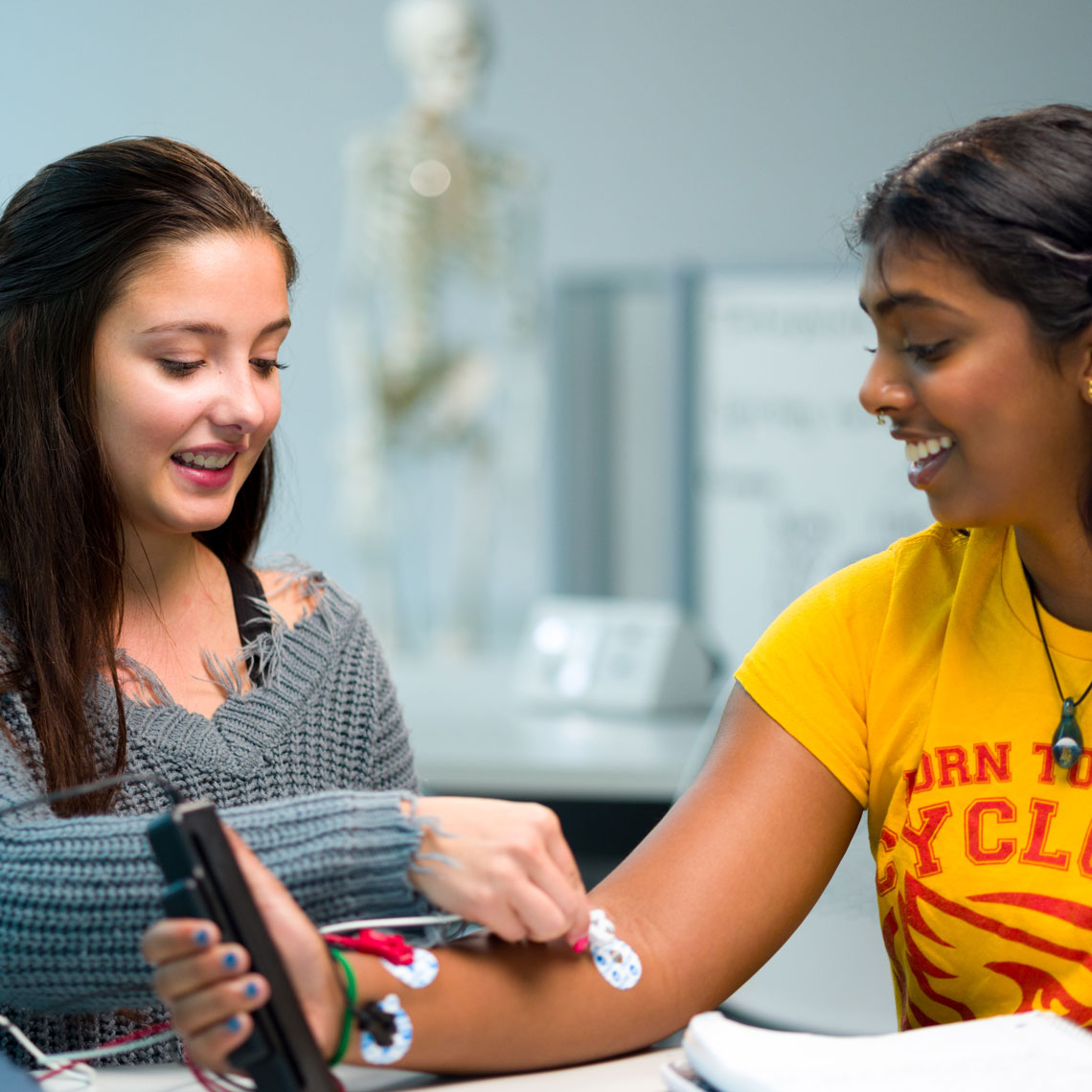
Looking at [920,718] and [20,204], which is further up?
[20,204]

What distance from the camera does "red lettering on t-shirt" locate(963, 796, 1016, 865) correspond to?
939mm

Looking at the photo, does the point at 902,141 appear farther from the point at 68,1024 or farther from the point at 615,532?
the point at 68,1024

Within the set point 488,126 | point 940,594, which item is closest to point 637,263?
point 488,126

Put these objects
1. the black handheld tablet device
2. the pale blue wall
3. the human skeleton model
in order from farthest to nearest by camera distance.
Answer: the pale blue wall → the human skeleton model → the black handheld tablet device

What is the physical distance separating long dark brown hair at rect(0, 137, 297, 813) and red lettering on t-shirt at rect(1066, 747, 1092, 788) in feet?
2.32

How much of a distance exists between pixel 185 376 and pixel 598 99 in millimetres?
2837

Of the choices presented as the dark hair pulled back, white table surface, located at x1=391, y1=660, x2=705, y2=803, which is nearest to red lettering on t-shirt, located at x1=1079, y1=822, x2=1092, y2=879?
the dark hair pulled back

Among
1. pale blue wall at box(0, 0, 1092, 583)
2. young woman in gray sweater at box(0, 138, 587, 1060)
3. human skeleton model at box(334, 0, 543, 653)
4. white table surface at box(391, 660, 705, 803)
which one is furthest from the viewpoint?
pale blue wall at box(0, 0, 1092, 583)

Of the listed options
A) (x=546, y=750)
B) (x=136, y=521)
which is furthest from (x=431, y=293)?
(x=136, y=521)

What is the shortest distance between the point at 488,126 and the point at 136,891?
125 inches

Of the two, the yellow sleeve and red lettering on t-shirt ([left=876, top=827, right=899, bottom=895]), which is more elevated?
the yellow sleeve

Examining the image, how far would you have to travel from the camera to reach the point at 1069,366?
3.04 feet

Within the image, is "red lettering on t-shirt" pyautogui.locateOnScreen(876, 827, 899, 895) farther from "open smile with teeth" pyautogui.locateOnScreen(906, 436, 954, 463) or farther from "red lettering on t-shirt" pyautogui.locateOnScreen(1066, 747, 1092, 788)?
"open smile with teeth" pyautogui.locateOnScreen(906, 436, 954, 463)

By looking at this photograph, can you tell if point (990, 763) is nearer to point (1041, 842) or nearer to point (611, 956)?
point (1041, 842)
